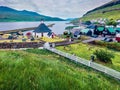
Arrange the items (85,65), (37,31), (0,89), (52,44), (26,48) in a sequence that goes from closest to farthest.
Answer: (0,89), (85,65), (26,48), (52,44), (37,31)

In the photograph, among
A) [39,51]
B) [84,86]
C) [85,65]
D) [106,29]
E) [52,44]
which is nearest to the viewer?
[84,86]

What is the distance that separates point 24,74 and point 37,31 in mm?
45988

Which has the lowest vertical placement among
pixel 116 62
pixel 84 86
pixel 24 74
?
pixel 116 62

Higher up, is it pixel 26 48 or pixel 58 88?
pixel 58 88

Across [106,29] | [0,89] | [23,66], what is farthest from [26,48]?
[106,29]

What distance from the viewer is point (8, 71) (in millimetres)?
11203

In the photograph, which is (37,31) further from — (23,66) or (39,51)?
(23,66)

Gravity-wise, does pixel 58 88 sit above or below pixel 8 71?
below

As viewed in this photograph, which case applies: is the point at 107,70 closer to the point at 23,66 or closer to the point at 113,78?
the point at 113,78

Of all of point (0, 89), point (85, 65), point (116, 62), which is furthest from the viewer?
point (116, 62)

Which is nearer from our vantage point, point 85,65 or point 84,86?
point 84,86

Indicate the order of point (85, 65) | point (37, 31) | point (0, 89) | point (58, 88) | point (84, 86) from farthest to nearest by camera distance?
point (37, 31) < point (85, 65) < point (84, 86) < point (58, 88) < point (0, 89)

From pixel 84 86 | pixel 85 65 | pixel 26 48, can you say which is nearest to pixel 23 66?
pixel 84 86

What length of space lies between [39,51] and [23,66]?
1004 inches
